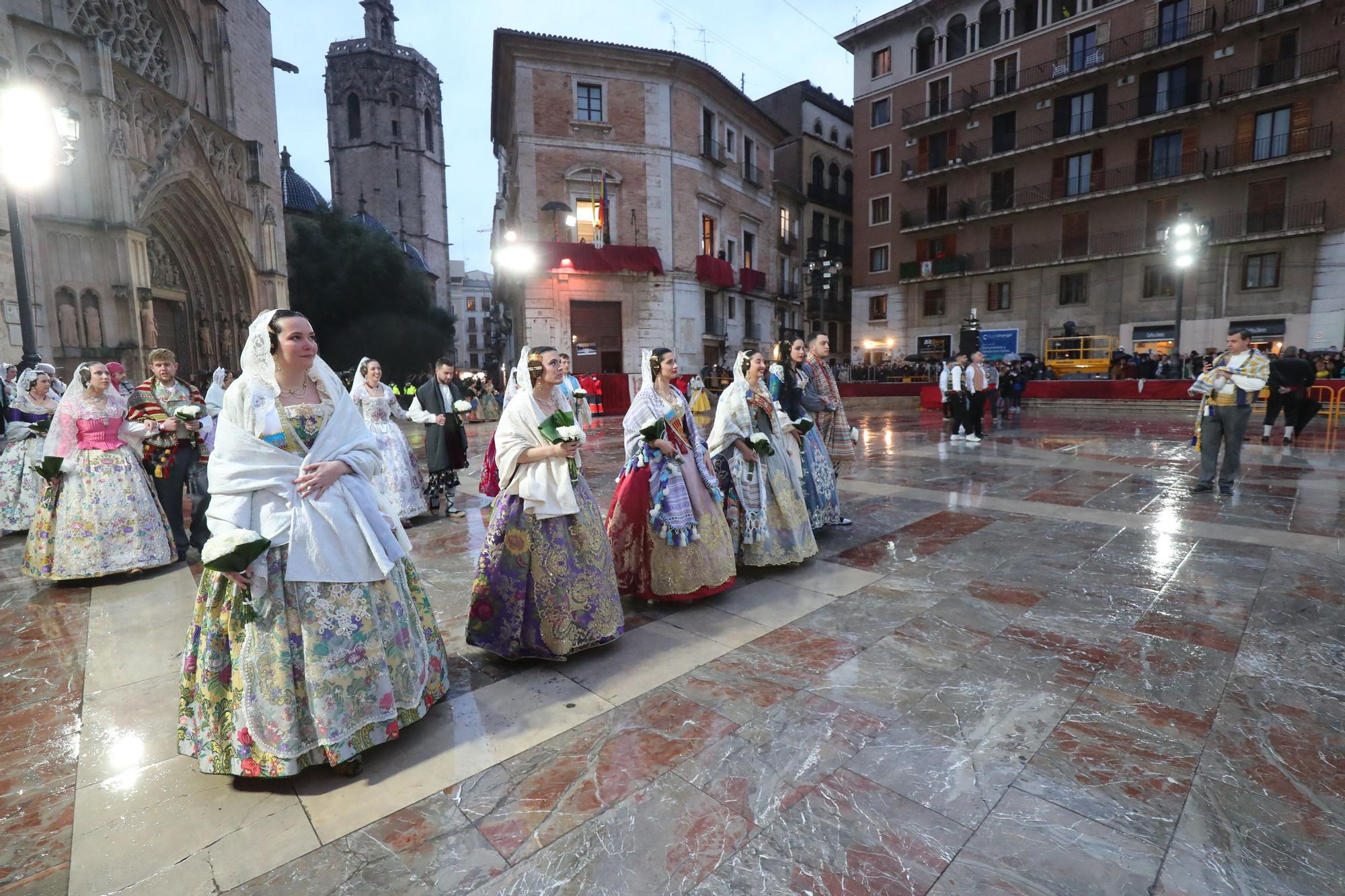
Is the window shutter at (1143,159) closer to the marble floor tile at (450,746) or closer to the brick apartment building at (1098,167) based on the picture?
the brick apartment building at (1098,167)

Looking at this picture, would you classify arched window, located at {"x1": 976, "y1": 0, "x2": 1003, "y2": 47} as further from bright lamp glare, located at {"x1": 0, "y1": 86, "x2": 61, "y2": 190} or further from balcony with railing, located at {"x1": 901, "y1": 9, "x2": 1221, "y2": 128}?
bright lamp glare, located at {"x1": 0, "y1": 86, "x2": 61, "y2": 190}

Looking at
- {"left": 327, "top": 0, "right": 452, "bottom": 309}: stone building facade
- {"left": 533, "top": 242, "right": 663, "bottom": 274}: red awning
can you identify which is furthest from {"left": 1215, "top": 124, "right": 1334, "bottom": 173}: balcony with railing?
{"left": 327, "top": 0, "right": 452, "bottom": 309}: stone building facade

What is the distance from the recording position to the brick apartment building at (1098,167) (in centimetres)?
2278

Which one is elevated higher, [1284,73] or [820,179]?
[820,179]

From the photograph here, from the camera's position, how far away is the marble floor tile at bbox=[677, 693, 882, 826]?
8.32ft

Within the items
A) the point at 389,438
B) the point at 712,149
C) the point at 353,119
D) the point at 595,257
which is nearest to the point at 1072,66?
the point at 712,149

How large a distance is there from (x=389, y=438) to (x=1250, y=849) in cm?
713

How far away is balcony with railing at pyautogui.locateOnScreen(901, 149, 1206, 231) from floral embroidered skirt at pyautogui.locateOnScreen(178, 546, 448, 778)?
105 feet

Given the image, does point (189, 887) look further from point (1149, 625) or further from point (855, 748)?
point (1149, 625)

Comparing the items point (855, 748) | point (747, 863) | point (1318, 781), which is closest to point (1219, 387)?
point (1318, 781)

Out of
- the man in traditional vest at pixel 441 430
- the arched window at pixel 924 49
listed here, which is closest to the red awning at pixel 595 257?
the man in traditional vest at pixel 441 430

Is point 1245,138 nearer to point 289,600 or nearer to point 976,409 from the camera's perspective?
point 976,409

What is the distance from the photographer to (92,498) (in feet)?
17.6

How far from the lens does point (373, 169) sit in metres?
51.1
